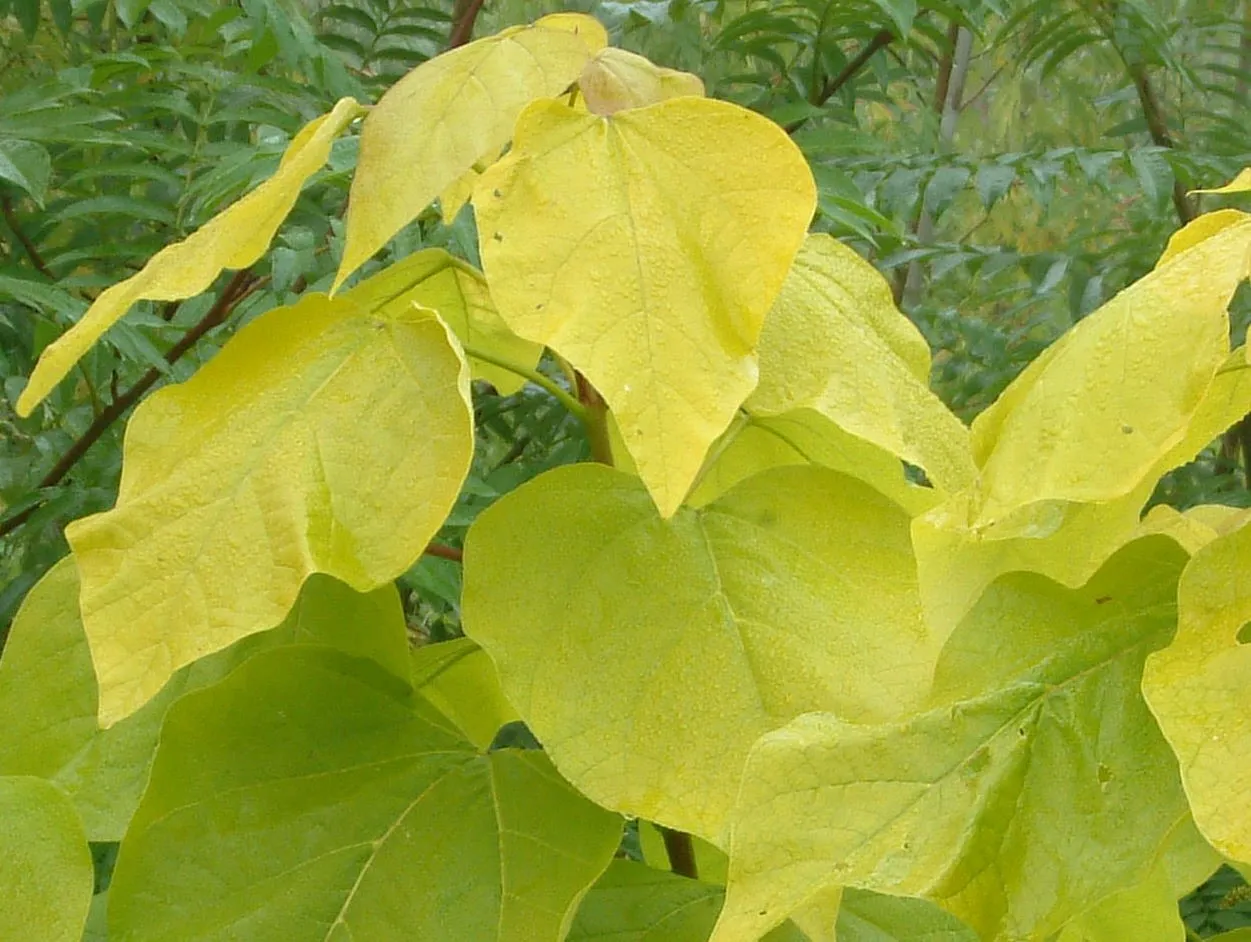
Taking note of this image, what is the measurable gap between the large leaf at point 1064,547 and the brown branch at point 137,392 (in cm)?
57

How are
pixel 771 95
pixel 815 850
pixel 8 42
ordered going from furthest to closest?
pixel 8 42 → pixel 771 95 → pixel 815 850

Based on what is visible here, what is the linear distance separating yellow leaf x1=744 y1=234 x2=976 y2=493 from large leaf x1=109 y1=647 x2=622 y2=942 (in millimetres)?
107

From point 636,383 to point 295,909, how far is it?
5.7 inches

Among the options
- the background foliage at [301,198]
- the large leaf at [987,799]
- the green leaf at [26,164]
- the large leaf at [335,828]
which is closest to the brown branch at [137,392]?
the background foliage at [301,198]

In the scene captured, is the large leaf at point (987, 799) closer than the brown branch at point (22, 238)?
Yes

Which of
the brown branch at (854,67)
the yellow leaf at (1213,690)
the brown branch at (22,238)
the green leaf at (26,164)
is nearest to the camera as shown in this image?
the yellow leaf at (1213,690)

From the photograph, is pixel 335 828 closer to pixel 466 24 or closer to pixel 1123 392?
pixel 1123 392

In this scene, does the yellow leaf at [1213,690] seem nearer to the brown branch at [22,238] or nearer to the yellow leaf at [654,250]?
the yellow leaf at [654,250]

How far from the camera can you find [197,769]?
0.30 meters

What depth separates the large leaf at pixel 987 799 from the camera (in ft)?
0.75

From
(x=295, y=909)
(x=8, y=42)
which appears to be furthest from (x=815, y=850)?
(x=8, y=42)

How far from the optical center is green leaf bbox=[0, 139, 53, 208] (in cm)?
71

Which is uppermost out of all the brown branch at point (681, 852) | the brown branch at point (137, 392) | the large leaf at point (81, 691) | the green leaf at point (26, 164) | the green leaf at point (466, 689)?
the large leaf at point (81, 691)

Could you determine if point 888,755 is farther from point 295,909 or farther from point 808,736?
point 295,909
